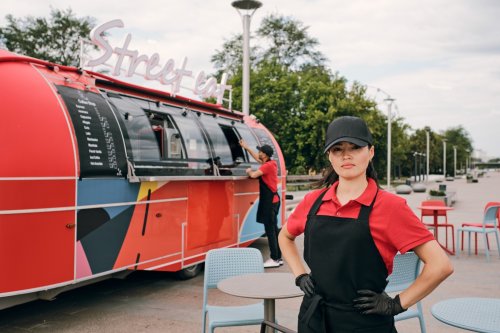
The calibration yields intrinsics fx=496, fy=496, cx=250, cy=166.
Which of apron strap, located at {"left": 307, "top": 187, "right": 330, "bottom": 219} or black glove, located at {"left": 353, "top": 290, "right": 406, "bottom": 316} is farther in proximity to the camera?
apron strap, located at {"left": 307, "top": 187, "right": 330, "bottom": 219}

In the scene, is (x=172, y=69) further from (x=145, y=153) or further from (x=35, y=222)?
(x=35, y=222)

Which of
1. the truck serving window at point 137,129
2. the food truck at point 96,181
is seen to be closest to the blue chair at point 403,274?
the food truck at point 96,181

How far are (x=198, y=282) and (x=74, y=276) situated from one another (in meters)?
2.53

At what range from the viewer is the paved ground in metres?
5.15

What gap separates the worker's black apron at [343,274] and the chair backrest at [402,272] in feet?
7.12

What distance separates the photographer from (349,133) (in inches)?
88.0

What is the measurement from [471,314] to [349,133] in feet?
5.19

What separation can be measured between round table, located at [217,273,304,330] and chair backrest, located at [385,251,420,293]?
0.98 metres

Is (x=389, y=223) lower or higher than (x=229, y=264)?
higher

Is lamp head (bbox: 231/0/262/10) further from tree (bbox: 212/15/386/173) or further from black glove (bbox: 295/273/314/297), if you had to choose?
tree (bbox: 212/15/386/173)

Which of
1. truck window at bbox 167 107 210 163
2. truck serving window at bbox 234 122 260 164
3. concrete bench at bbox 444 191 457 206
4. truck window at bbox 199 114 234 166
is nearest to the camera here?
truck window at bbox 167 107 210 163

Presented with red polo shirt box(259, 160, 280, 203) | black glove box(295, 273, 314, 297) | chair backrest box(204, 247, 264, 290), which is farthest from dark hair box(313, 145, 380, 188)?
red polo shirt box(259, 160, 280, 203)

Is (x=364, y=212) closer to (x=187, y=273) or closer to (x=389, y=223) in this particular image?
(x=389, y=223)

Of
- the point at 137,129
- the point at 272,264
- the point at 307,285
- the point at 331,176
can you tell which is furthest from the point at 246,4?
the point at 307,285
